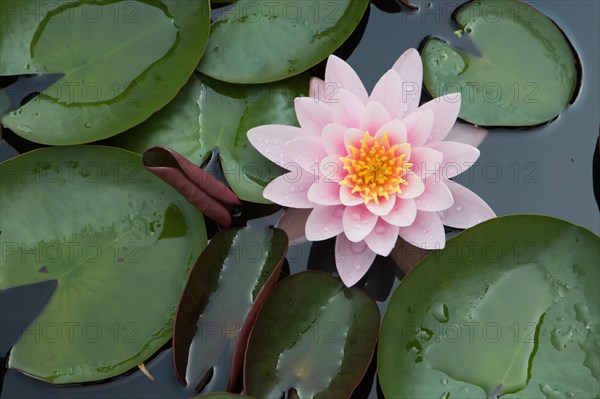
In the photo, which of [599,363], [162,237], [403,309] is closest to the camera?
[599,363]

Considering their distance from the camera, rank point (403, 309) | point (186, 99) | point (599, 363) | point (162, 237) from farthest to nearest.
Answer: point (186, 99) < point (162, 237) < point (403, 309) < point (599, 363)

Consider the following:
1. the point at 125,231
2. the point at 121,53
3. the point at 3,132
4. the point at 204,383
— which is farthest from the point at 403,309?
the point at 3,132

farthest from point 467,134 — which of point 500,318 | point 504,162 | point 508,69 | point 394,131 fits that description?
point 500,318

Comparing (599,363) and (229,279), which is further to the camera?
(229,279)

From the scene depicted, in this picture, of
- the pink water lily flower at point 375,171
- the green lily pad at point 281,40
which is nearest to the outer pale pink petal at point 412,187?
the pink water lily flower at point 375,171

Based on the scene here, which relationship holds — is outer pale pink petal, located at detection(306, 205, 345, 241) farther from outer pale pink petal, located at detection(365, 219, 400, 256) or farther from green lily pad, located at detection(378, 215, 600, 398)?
green lily pad, located at detection(378, 215, 600, 398)

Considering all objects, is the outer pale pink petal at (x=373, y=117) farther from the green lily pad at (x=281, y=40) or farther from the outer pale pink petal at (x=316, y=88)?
the green lily pad at (x=281, y=40)

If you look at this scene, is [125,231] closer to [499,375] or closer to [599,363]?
[499,375]

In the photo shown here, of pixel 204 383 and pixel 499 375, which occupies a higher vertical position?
pixel 499 375
